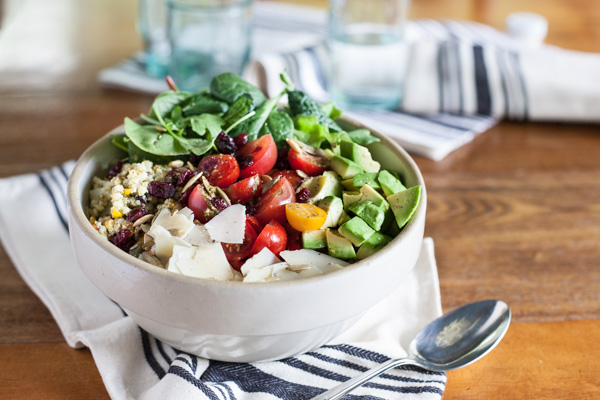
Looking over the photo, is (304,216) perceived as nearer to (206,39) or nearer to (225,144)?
(225,144)

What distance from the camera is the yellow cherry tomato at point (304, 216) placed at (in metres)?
0.97

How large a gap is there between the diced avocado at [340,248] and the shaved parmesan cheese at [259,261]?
0.29 feet

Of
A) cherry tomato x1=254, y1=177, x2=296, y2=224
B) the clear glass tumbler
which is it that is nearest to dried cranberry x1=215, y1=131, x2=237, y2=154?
cherry tomato x1=254, y1=177, x2=296, y2=224

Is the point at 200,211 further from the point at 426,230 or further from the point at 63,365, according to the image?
the point at 426,230

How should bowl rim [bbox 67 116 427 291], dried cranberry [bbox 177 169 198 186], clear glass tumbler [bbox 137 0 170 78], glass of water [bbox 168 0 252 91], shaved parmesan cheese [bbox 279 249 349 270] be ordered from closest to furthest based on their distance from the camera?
1. bowl rim [bbox 67 116 427 291]
2. shaved parmesan cheese [bbox 279 249 349 270]
3. dried cranberry [bbox 177 169 198 186]
4. glass of water [bbox 168 0 252 91]
5. clear glass tumbler [bbox 137 0 170 78]

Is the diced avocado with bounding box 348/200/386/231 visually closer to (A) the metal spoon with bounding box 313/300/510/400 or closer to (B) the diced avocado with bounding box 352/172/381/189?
(B) the diced avocado with bounding box 352/172/381/189

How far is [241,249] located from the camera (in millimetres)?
981

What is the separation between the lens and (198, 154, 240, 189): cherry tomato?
105cm

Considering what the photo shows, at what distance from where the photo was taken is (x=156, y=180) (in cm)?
106

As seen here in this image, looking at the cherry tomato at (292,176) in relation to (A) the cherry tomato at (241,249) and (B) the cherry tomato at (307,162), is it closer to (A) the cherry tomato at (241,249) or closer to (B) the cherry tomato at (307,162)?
(B) the cherry tomato at (307,162)

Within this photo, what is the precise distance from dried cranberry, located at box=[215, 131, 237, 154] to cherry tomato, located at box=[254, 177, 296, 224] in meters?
0.12

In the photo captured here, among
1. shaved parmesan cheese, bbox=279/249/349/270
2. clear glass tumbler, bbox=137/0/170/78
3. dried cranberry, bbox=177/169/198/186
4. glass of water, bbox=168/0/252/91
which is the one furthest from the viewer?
clear glass tumbler, bbox=137/0/170/78

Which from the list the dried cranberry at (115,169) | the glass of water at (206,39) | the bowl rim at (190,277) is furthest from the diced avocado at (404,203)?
the glass of water at (206,39)

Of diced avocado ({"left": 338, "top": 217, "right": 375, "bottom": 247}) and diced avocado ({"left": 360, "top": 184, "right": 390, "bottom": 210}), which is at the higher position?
diced avocado ({"left": 360, "top": 184, "right": 390, "bottom": 210})
